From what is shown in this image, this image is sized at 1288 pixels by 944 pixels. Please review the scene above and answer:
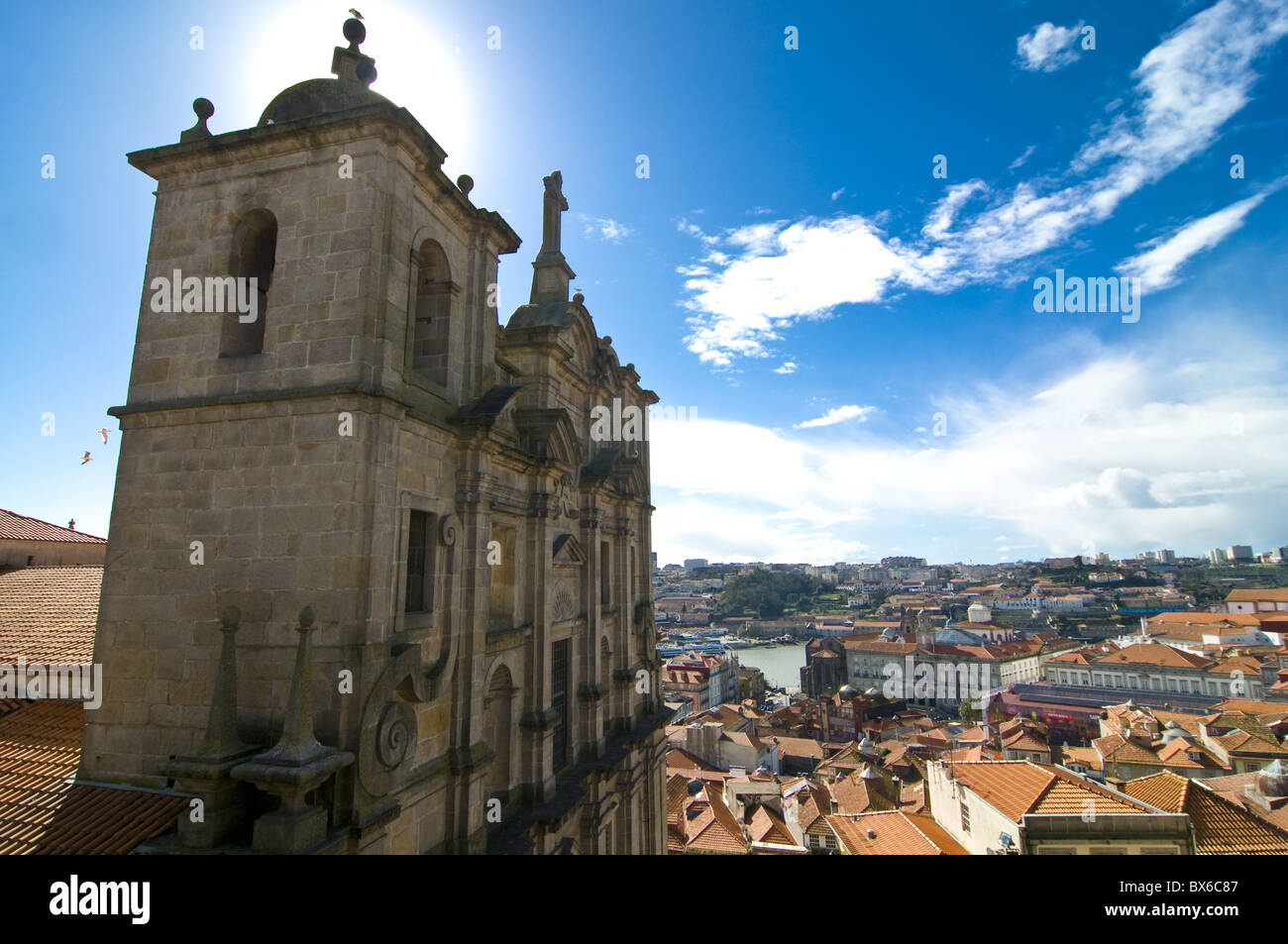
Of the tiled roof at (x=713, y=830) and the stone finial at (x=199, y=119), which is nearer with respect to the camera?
the stone finial at (x=199, y=119)

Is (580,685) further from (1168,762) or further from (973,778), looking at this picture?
(1168,762)

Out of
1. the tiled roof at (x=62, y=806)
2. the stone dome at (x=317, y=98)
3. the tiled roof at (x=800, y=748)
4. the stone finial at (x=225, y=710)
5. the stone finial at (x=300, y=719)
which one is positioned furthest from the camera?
the tiled roof at (x=800, y=748)

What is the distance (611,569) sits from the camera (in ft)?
69.0

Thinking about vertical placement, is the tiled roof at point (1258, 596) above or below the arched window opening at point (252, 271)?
below

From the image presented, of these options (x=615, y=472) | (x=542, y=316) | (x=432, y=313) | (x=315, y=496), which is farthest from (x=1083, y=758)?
(x=315, y=496)

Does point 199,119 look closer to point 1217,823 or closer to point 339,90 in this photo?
point 339,90

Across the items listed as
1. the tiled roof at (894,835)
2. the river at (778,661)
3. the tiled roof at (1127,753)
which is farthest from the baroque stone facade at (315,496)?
the river at (778,661)

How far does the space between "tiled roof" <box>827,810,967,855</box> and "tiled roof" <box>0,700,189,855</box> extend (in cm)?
2293

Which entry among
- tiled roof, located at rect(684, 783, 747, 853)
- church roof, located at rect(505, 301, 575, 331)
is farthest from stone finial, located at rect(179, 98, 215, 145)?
tiled roof, located at rect(684, 783, 747, 853)

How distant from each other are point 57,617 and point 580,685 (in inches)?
455

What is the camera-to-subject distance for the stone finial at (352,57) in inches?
430

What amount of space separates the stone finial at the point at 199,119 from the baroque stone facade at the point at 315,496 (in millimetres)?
63

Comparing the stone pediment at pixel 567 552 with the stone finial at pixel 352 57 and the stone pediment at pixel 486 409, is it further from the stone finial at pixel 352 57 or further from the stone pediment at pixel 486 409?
the stone finial at pixel 352 57
